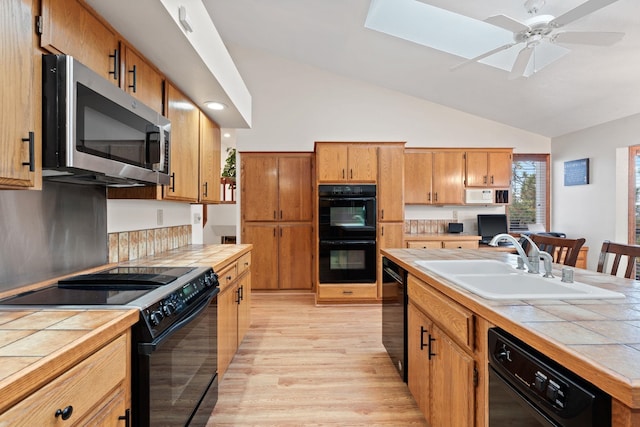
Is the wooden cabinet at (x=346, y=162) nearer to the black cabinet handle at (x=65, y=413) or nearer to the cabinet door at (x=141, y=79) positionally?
the cabinet door at (x=141, y=79)

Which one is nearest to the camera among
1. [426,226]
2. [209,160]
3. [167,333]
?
[167,333]

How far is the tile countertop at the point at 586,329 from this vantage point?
26.4 inches

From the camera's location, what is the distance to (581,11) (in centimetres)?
199

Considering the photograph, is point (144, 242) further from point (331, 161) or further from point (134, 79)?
point (331, 161)

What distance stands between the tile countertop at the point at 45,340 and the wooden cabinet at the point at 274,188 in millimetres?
3691

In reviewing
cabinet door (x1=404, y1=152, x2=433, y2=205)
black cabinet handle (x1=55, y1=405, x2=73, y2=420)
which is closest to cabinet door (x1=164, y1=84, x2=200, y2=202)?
black cabinet handle (x1=55, y1=405, x2=73, y2=420)

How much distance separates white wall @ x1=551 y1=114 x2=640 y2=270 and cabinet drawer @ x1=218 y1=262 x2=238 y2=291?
14.4 feet

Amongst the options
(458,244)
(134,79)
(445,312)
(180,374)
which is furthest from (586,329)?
(458,244)

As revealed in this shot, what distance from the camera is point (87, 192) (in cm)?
184

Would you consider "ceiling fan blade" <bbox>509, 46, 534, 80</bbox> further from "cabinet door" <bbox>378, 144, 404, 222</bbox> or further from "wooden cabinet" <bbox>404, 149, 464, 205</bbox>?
"wooden cabinet" <bbox>404, 149, 464, 205</bbox>

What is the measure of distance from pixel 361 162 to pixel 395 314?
2350 millimetres

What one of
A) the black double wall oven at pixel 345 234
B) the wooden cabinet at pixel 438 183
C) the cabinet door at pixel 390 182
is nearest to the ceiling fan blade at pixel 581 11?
the cabinet door at pixel 390 182

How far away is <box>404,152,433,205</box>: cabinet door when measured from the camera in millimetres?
4801

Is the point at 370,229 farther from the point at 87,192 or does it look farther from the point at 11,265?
the point at 11,265
